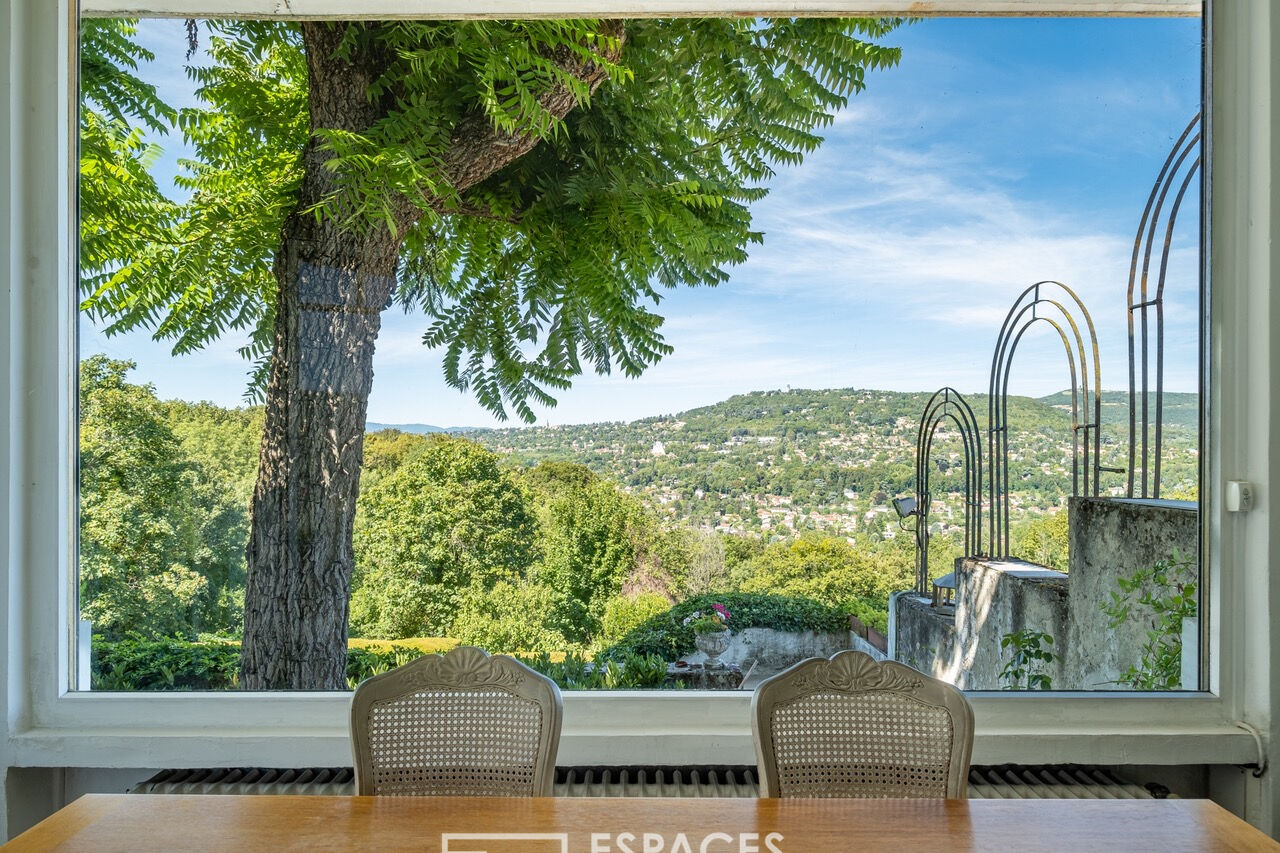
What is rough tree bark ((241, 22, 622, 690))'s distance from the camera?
2.41 meters

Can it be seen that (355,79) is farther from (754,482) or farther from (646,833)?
(646,833)

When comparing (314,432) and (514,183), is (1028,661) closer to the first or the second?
(514,183)

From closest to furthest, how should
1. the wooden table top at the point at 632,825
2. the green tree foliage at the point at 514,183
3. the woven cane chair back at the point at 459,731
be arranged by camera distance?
the wooden table top at the point at 632,825 < the woven cane chair back at the point at 459,731 < the green tree foliage at the point at 514,183

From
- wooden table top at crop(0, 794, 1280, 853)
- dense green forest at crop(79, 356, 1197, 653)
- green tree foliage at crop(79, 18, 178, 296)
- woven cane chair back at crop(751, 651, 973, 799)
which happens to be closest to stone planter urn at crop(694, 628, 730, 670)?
dense green forest at crop(79, 356, 1197, 653)

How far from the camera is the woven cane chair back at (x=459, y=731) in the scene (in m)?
1.76

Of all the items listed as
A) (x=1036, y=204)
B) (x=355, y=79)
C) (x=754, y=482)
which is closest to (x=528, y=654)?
(x=754, y=482)

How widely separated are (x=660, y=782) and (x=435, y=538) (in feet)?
2.88

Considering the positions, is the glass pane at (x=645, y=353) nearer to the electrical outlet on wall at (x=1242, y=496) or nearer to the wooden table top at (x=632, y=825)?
the electrical outlet on wall at (x=1242, y=496)

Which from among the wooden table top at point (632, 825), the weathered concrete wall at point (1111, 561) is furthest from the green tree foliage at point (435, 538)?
the weathered concrete wall at point (1111, 561)

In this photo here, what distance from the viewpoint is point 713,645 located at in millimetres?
2473

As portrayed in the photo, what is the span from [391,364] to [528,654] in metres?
0.88

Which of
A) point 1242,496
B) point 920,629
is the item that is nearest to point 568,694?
point 920,629

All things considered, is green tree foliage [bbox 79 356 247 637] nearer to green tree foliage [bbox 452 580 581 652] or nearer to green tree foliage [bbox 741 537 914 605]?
green tree foliage [bbox 452 580 581 652]

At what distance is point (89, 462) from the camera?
2.43 meters
